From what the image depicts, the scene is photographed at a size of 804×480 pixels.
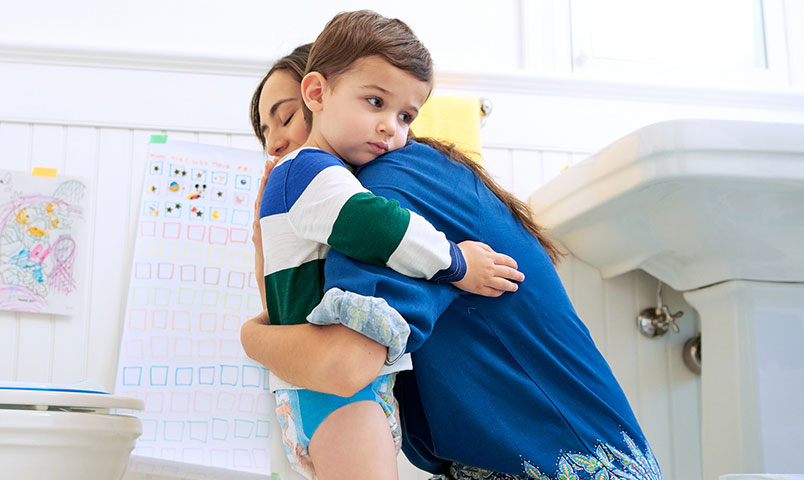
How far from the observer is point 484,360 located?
2.69 ft

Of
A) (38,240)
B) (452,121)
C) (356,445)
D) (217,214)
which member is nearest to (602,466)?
(356,445)

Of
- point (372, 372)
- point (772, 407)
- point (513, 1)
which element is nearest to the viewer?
point (372, 372)

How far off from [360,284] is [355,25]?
34 centimetres

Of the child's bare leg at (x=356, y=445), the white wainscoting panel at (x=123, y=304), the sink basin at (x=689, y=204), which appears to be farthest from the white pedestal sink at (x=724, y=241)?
the child's bare leg at (x=356, y=445)

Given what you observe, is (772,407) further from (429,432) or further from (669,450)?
(429,432)

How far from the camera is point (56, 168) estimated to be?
1583 mm

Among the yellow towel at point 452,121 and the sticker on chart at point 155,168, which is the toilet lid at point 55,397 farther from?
the yellow towel at point 452,121

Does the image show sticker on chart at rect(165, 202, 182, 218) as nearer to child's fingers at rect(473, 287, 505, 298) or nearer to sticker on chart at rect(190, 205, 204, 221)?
sticker on chart at rect(190, 205, 204, 221)

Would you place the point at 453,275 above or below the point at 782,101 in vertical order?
below

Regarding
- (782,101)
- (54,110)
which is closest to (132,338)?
(54,110)

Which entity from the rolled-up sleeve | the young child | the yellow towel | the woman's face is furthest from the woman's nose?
the yellow towel

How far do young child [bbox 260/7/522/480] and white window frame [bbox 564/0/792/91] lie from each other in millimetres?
998

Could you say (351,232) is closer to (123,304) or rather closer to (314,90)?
(314,90)

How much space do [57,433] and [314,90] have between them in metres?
0.57
